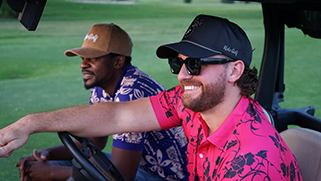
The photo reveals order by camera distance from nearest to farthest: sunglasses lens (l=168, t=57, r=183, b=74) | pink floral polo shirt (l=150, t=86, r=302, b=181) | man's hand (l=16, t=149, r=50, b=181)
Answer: pink floral polo shirt (l=150, t=86, r=302, b=181)
sunglasses lens (l=168, t=57, r=183, b=74)
man's hand (l=16, t=149, r=50, b=181)

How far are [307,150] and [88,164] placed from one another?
1070 millimetres

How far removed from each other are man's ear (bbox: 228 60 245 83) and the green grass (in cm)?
118

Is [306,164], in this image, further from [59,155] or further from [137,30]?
[137,30]

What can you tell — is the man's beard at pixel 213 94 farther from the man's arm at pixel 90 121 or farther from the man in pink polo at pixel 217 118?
the man's arm at pixel 90 121

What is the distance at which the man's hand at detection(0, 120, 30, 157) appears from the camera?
1546mm

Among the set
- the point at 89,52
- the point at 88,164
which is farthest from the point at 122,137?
the point at 89,52

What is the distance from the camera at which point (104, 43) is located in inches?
101

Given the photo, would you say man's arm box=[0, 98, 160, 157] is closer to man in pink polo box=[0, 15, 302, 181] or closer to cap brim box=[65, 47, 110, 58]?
→ man in pink polo box=[0, 15, 302, 181]

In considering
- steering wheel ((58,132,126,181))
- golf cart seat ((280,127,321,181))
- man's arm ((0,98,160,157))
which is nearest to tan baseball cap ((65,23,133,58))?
man's arm ((0,98,160,157))

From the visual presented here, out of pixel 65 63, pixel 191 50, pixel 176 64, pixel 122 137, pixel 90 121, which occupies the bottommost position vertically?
pixel 65 63

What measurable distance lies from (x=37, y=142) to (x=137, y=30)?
12772mm

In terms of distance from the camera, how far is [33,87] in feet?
22.1

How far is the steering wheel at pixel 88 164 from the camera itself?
165 cm

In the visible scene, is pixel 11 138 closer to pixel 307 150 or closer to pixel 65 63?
pixel 307 150
